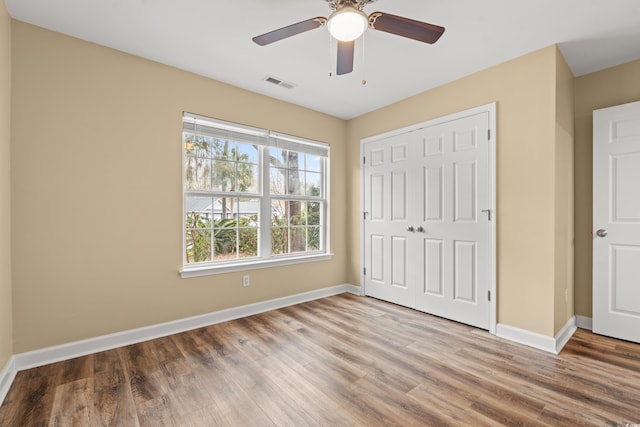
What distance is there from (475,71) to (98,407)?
4.06m

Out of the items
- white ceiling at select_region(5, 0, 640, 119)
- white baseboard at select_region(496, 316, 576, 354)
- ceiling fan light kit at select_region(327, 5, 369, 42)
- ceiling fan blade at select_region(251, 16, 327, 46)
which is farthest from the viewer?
white baseboard at select_region(496, 316, 576, 354)

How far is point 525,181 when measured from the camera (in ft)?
8.77

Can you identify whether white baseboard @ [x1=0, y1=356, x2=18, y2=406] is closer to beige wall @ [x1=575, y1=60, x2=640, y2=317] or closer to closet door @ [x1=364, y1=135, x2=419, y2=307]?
closet door @ [x1=364, y1=135, x2=419, y2=307]

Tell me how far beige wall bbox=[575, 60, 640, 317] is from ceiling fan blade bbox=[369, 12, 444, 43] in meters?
2.30

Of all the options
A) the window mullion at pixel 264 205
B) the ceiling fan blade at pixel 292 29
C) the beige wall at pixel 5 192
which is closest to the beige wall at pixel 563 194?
the ceiling fan blade at pixel 292 29

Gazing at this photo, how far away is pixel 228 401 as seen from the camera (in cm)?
185

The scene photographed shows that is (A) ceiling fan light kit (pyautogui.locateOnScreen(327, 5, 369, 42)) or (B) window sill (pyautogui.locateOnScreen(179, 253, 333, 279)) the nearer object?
(A) ceiling fan light kit (pyautogui.locateOnScreen(327, 5, 369, 42))

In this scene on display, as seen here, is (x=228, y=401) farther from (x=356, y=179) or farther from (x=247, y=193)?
(x=356, y=179)

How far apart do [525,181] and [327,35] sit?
2154 millimetres

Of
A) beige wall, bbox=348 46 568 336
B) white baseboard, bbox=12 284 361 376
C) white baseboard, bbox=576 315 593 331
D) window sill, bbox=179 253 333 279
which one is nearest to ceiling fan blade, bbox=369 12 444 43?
beige wall, bbox=348 46 568 336

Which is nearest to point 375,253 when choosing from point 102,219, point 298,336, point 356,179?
point 356,179

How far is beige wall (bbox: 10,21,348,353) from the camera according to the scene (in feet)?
7.39

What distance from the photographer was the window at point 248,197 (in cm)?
314

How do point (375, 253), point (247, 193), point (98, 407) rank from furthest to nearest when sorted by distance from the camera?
point (375, 253), point (247, 193), point (98, 407)
